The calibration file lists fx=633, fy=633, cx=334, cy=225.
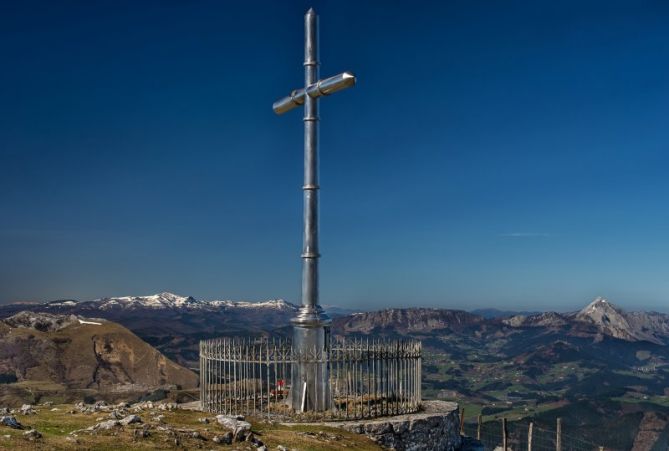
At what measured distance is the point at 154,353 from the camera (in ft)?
372

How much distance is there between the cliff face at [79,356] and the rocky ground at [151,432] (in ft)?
271

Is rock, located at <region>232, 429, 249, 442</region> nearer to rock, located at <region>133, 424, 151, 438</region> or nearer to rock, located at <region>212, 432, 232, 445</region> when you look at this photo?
rock, located at <region>212, 432, 232, 445</region>

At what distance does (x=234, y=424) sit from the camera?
17375mm

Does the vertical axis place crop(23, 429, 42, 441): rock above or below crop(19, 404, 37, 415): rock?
above

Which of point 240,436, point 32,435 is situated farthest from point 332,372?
point 32,435

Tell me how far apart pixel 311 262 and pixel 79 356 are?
9639 cm

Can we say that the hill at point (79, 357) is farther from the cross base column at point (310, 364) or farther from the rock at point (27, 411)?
the rock at point (27, 411)

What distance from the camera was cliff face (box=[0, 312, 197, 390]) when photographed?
102 m

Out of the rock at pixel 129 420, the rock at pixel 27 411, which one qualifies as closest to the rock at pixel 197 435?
the rock at pixel 129 420

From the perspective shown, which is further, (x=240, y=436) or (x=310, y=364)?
(x=310, y=364)

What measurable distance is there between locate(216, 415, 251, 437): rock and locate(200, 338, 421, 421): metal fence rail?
128 inches

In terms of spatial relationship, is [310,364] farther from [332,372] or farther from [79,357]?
[79,357]

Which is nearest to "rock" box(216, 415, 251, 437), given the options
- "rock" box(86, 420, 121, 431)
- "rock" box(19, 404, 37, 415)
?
"rock" box(86, 420, 121, 431)

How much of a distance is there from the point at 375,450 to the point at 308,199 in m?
9.16
